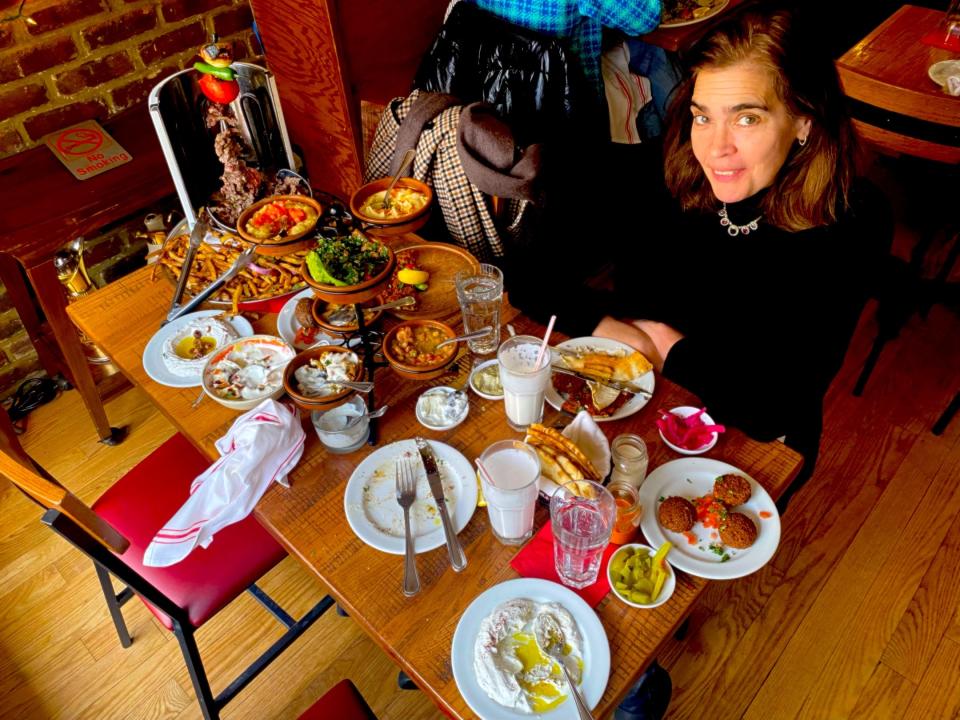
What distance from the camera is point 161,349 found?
65.4 inches

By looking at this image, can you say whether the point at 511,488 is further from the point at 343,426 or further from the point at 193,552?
the point at 193,552

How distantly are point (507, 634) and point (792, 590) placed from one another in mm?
1354

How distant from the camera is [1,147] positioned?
2422mm

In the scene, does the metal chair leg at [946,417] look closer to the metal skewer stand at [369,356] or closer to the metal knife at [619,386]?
the metal knife at [619,386]

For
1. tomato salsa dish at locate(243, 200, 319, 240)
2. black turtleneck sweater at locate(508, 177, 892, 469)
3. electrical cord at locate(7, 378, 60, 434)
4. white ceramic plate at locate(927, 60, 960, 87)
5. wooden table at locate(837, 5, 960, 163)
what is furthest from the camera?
electrical cord at locate(7, 378, 60, 434)

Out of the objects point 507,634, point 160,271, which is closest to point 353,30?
point 160,271

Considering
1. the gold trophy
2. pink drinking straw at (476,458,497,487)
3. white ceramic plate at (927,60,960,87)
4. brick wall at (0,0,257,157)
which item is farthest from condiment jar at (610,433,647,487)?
brick wall at (0,0,257,157)

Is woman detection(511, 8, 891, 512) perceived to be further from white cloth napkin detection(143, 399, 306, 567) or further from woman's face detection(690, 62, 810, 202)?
white cloth napkin detection(143, 399, 306, 567)

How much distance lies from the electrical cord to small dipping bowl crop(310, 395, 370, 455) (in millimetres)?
1927

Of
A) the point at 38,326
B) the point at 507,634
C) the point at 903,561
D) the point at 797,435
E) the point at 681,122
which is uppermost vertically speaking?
the point at 681,122

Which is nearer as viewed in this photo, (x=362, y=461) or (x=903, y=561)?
(x=362, y=461)

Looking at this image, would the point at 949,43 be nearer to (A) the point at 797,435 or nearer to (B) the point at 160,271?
(A) the point at 797,435

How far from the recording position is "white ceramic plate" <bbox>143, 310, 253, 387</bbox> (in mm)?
1587

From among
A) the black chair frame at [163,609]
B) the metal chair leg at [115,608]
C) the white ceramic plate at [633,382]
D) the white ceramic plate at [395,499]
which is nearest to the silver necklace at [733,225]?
the white ceramic plate at [633,382]
